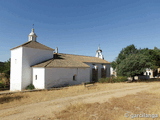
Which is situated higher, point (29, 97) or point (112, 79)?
point (112, 79)

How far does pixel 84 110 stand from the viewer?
723cm

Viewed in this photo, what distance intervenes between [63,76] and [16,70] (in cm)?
733

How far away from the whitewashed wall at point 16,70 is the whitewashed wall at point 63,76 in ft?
14.4

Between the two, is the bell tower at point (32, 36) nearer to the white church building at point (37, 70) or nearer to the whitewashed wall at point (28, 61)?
the white church building at point (37, 70)

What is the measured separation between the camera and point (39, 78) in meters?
16.7

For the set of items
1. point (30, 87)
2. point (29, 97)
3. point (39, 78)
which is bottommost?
point (30, 87)

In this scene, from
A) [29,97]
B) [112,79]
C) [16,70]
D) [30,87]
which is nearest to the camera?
[29,97]

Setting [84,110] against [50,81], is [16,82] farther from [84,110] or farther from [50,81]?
[84,110]

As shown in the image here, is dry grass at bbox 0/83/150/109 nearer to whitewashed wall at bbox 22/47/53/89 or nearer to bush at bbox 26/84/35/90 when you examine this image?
bush at bbox 26/84/35/90

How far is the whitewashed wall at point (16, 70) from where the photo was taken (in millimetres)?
17188

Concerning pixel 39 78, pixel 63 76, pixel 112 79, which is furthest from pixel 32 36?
pixel 112 79

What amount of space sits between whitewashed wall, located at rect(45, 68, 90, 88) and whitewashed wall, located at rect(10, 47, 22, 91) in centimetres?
440

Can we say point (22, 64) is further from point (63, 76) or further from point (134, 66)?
point (134, 66)

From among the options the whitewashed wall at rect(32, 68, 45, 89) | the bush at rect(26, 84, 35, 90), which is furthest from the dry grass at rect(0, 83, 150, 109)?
the bush at rect(26, 84, 35, 90)
